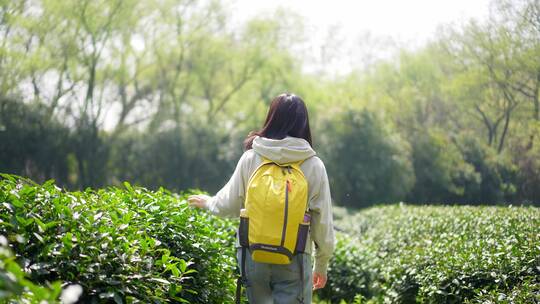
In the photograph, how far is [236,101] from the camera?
1016 inches

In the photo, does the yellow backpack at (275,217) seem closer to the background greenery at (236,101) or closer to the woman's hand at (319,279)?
the woman's hand at (319,279)

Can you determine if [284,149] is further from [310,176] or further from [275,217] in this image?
[275,217]

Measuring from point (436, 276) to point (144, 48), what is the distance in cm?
2081

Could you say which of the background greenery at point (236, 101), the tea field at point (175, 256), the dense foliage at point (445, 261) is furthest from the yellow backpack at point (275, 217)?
the background greenery at point (236, 101)

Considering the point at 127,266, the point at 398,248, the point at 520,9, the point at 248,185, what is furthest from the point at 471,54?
the point at 127,266

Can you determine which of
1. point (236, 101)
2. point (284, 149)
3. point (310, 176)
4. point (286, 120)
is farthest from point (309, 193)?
point (236, 101)

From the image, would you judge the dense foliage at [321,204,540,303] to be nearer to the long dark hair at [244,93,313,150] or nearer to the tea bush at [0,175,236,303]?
the long dark hair at [244,93,313,150]

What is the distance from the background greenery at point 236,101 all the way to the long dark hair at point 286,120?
19.1ft

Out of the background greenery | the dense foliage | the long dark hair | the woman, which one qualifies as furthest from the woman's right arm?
the background greenery

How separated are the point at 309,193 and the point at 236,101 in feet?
75.7

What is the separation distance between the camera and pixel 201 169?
882 inches

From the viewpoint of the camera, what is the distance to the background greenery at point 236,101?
29.6 ft

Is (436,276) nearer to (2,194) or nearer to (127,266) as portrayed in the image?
(127,266)

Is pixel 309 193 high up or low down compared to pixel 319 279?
up
